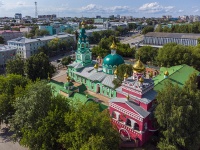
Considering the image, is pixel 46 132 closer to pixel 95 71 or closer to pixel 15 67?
pixel 15 67

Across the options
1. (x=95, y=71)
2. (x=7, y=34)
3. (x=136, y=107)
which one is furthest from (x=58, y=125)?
(x=7, y=34)

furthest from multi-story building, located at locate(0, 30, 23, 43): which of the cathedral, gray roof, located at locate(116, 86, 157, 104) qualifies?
gray roof, located at locate(116, 86, 157, 104)

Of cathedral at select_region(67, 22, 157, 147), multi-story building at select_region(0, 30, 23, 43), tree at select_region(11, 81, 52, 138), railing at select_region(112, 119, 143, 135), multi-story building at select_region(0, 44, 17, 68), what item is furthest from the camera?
multi-story building at select_region(0, 30, 23, 43)

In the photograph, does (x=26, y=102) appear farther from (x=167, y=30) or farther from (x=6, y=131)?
(x=167, y=30)

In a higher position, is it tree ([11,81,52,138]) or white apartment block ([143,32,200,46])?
white apartment block ([143,32,200,46])

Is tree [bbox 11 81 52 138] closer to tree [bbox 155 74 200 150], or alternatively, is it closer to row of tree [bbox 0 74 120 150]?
row of tree [bbox 0 74 120 150]

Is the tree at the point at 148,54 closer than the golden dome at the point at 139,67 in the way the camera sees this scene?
No

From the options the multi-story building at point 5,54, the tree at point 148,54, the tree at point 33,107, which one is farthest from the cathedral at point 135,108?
the multi-story building at point 5,54

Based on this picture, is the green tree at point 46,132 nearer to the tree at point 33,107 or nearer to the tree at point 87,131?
the tree at point 33,107
